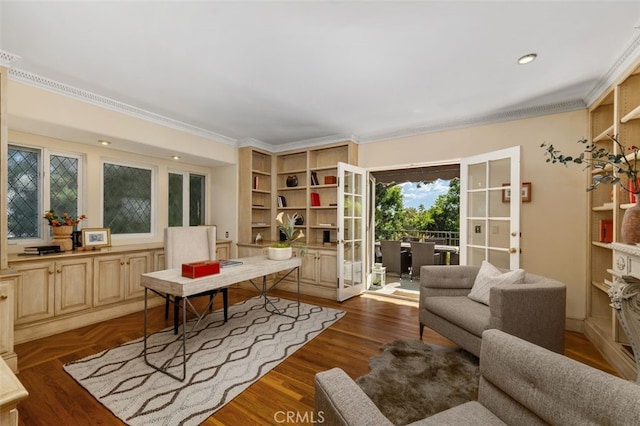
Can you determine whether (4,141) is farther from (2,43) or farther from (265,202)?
(265,202)

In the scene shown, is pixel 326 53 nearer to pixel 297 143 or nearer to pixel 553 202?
pixel 297 143

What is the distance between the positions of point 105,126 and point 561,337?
4821 mm

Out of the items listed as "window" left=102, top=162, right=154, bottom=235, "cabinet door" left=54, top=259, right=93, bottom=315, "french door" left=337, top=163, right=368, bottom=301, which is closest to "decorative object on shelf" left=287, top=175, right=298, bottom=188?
"french door" left=337, top=163, right=368, bottom=301

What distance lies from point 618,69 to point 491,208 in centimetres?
158

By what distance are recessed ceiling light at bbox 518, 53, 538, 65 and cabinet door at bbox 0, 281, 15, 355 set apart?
14.7 ft

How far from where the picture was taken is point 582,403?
865 mm

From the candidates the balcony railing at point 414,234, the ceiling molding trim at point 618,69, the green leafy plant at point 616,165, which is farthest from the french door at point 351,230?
the balcony railing at point 414,234

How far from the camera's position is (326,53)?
7.43 ft

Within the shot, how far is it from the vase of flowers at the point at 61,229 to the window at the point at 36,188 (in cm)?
19

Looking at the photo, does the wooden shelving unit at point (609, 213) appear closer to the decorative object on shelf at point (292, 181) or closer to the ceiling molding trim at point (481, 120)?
the ceiling molding trim at point (481, 120)

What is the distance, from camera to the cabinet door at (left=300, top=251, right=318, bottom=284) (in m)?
4.39

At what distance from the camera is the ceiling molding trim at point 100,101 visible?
260cm

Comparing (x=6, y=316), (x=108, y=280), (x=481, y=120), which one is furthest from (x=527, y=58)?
(x=108, y=280)

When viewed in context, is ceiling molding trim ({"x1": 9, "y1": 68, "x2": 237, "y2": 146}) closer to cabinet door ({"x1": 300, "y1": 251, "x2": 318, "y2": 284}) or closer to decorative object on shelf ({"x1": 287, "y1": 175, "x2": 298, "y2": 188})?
decorative object on shelf ({"x1": 287, "y1": 175, "x2": 298, "y2": 188})
